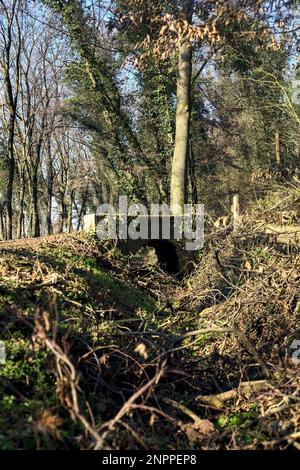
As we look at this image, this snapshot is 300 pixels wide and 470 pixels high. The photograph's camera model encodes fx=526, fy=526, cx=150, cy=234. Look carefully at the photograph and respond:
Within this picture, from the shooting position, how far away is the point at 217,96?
2606cm

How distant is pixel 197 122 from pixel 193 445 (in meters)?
22.7

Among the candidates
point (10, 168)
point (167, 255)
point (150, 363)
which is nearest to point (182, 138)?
point (167, 255)

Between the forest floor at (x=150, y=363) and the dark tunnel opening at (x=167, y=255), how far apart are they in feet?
14.5

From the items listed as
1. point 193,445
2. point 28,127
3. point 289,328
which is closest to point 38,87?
point 28,127

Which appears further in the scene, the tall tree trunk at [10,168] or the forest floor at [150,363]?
the tall tree trunk at [10,168]

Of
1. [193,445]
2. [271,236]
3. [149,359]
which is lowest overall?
[193,445]

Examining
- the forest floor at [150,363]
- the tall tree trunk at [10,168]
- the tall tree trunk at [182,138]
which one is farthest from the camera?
the tall tree trunk at [10,168]

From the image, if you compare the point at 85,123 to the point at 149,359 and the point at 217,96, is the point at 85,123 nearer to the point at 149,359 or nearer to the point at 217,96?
the point at 217,96

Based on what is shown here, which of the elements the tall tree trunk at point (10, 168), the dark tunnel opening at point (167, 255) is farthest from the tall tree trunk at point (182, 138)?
the tall tree trunk at point (10, 168)

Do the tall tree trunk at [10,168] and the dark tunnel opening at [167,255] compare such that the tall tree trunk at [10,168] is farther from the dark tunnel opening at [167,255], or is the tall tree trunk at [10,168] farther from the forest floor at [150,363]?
the forest floor at [150,363]

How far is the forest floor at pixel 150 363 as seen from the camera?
373 cm

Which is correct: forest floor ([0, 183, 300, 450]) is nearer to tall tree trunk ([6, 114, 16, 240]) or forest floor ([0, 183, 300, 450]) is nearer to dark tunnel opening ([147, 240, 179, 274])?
dark tunnel opening ([147, 240, 179, 274])

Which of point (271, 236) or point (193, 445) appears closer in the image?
point (193, 445)
